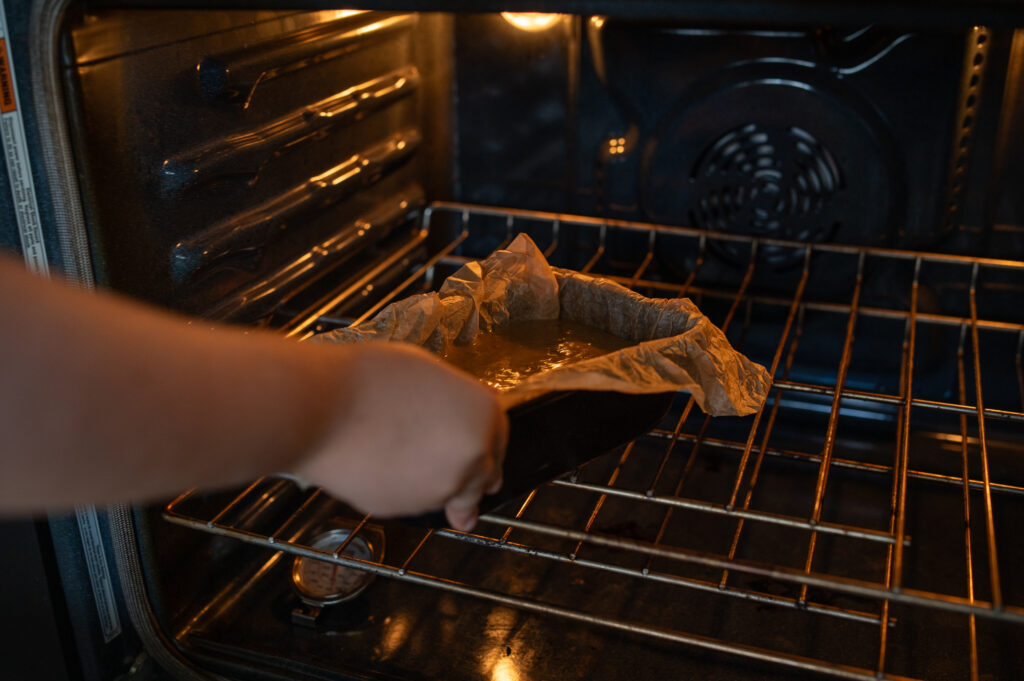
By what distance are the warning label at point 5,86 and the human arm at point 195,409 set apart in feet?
1.28

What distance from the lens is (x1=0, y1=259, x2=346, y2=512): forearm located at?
1.19ft

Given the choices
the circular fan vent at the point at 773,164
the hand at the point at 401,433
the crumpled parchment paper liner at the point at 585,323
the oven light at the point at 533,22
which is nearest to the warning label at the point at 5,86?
the crumpled parchment paper liner at the point at 585,323

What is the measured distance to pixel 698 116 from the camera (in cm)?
115

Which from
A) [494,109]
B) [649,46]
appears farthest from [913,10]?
[494,109]

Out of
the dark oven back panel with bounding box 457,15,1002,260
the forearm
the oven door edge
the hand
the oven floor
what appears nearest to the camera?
the forearm

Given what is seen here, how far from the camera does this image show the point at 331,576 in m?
0.97

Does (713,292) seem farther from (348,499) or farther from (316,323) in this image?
(348,499)

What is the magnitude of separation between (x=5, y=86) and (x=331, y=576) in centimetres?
57

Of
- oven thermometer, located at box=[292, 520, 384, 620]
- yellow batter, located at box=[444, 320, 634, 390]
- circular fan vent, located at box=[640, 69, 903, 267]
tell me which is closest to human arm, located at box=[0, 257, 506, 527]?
yellow batter, located at box=[444, 320, 634, 390]

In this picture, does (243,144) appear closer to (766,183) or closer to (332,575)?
(332,575)

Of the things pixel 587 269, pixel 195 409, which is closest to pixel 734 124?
pixel 587 269

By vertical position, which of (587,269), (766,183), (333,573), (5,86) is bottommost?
(333,573)

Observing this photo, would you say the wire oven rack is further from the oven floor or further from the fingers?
the fingers

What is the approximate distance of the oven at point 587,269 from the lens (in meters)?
0.75
